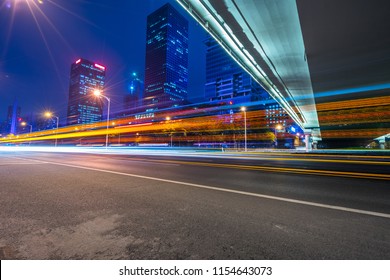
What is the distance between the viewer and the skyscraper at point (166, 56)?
16525 centimetres

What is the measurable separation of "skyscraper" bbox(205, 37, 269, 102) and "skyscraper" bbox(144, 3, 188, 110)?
3847cm

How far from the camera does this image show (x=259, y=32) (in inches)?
391

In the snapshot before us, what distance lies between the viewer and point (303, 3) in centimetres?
768

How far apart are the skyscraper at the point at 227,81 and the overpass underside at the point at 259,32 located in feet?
327

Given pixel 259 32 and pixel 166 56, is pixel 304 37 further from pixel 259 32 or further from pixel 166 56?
pixel 166 56

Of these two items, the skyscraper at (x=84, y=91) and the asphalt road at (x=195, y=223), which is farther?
the skyscraper at (x=84, y=91)

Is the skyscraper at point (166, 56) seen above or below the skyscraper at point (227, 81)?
above

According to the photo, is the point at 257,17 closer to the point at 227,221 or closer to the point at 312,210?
the point at 312,210

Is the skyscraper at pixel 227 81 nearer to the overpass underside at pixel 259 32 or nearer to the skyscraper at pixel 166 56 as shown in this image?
the skyscraper at pixel 166 56

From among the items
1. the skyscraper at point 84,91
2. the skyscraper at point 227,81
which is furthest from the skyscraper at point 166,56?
the skyscraper at point 84,91

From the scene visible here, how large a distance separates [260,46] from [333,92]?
14913 mm

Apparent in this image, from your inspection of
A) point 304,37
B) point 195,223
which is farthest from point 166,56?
point 195,223
